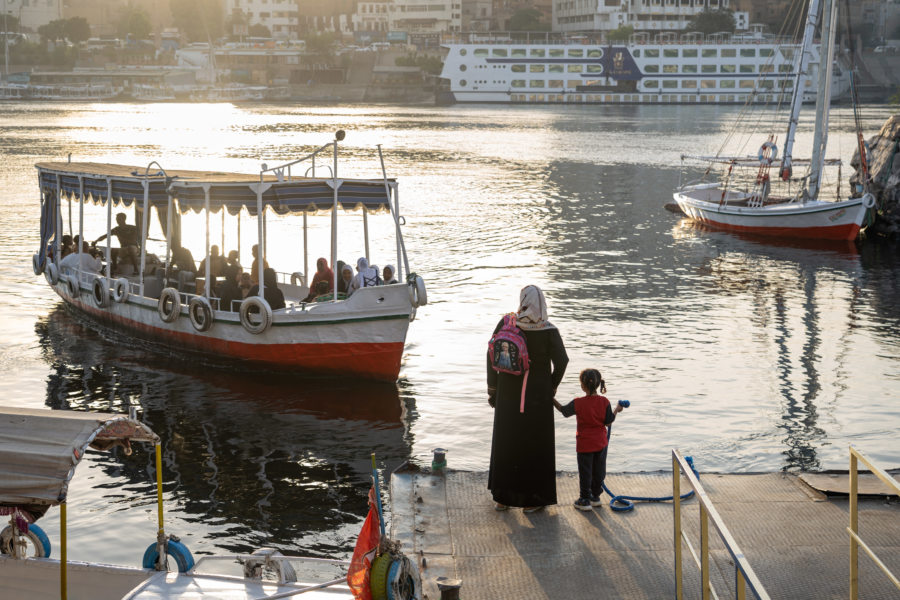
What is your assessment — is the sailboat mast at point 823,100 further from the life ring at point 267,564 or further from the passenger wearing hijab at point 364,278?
the life ring at point 267,564

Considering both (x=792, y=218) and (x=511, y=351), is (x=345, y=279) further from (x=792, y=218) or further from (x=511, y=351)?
(x=792, y=218)

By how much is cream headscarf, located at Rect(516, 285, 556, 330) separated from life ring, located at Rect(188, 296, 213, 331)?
10677mm

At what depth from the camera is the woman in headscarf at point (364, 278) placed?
1827 centimetres

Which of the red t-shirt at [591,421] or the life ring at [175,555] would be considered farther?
the red t-shirt at [591,421]

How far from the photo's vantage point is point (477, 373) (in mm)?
19922

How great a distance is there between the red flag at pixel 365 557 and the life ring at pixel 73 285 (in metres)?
17.2

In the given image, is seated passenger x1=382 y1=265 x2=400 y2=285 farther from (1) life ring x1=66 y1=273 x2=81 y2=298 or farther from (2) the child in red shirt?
(2) the child in red shirt

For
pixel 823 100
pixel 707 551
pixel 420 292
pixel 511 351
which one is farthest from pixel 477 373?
pixel 823 100

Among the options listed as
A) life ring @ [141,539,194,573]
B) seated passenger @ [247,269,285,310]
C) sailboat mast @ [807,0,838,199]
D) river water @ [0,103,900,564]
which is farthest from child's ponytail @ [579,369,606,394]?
sailboat mast @ [807,0,838,199]

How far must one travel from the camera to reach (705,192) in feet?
148

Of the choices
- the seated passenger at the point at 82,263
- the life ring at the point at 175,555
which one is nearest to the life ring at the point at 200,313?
the seated passenger at the point at 82,263

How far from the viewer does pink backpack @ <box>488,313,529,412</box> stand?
30.1ft

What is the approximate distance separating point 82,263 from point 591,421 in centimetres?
1660

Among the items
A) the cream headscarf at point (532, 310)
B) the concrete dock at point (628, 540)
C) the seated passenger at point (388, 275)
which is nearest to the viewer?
the concrete dock at point (628, 540)
